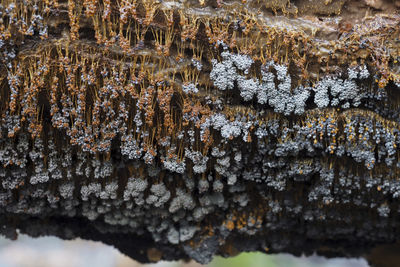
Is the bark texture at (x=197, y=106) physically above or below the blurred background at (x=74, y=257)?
above

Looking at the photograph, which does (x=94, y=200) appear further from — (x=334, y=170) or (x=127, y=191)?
(x=334, y=170)

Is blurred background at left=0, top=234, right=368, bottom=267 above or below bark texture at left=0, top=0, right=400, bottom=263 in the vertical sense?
below

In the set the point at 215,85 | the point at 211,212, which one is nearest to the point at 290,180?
the point at 211,212

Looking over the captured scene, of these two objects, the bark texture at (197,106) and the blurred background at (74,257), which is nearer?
the bark texture at (197,106)

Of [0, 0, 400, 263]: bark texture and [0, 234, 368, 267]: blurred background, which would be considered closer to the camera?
[0, 0, 400, 263]: bark texture
